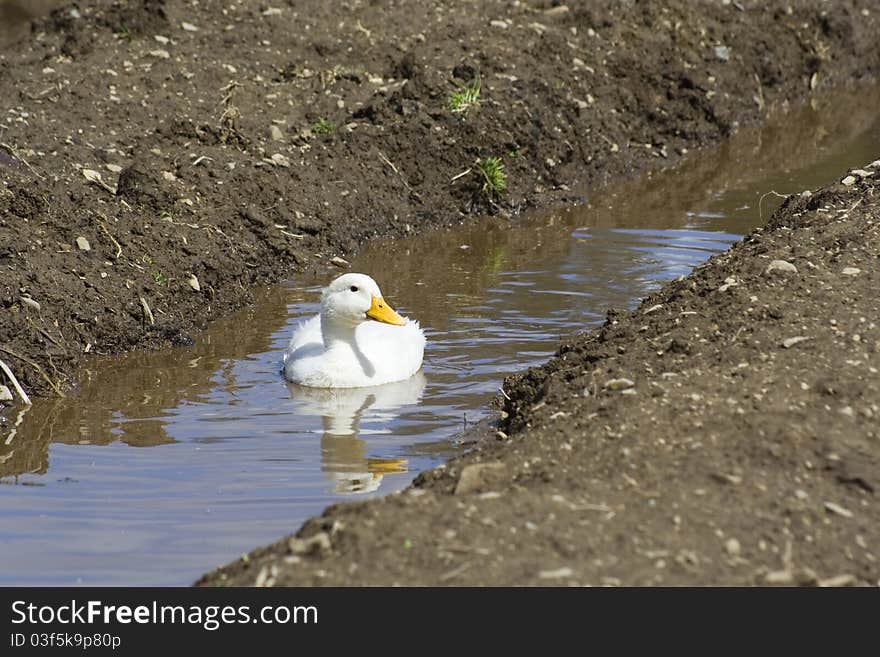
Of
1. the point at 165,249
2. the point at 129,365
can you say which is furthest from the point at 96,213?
the point at 129,365

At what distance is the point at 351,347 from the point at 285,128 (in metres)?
4.34

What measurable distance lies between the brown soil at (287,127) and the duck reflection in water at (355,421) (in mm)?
1067

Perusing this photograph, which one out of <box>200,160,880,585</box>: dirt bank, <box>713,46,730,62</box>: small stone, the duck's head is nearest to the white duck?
the duck's head

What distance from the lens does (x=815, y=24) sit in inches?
763

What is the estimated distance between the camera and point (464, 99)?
557 inches

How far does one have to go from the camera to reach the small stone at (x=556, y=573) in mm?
5246

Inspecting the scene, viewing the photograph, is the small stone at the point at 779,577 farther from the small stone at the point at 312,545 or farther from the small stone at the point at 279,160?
the small stone at the point at 279,160

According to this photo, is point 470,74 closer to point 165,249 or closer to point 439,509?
point 165,249

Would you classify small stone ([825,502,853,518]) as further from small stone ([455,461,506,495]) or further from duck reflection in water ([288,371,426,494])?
duck reflection in water ([288,371,426,494])

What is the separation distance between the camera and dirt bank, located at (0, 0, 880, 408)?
10.7m

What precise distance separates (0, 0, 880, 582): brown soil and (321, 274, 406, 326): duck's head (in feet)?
4.53

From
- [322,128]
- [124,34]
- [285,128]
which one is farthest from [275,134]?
[124,34]

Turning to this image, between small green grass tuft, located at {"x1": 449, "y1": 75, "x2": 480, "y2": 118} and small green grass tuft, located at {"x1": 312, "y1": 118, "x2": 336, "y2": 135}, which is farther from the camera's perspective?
small green grass tuft, located at {"x1": 449, "y1": 75, "x2": 480, "y2": 118}

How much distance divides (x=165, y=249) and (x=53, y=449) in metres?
3.06
